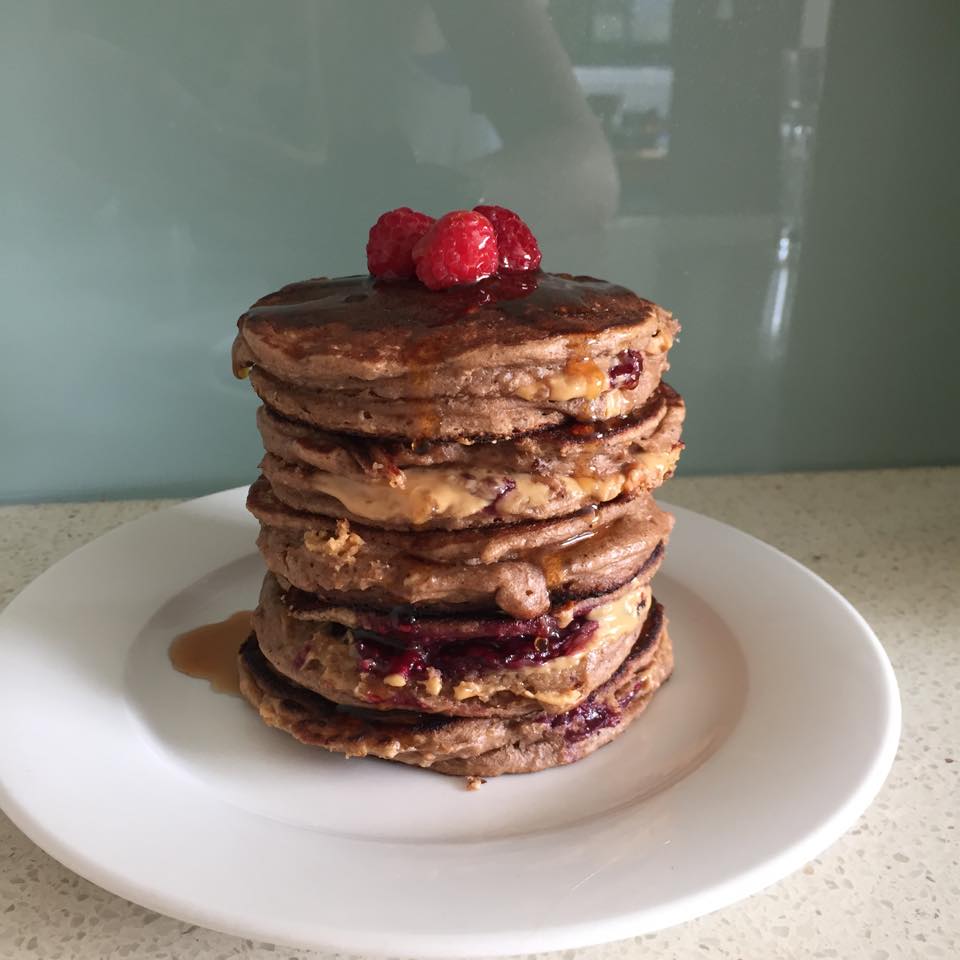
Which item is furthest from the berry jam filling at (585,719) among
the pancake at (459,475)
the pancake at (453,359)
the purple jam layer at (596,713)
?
the pancake at (453,359)

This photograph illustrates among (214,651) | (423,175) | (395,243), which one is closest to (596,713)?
(214,651)

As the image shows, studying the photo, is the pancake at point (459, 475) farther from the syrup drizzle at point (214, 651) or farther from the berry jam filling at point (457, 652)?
the syrup drizzle at point (214, 651)

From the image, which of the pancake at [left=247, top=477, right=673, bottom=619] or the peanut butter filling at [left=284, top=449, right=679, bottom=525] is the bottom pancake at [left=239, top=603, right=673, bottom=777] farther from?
the peanut butter filling at [left=284, top=449, right=679, bottom=525]

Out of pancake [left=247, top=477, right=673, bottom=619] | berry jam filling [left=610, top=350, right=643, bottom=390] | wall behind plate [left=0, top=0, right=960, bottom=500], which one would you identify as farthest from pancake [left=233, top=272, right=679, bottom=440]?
wall behind plate [left=0, top=0, right=960, bottom=500]

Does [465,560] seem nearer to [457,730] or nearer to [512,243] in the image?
[457,730]

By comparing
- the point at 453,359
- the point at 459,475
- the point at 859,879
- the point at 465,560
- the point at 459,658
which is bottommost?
the point at 859,879

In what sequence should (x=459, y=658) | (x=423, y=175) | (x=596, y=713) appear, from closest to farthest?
(x=459, y=658) → (x=596, y=713) → (x=423, y=175)

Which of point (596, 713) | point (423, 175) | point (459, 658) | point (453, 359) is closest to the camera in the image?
point (453, 359)
